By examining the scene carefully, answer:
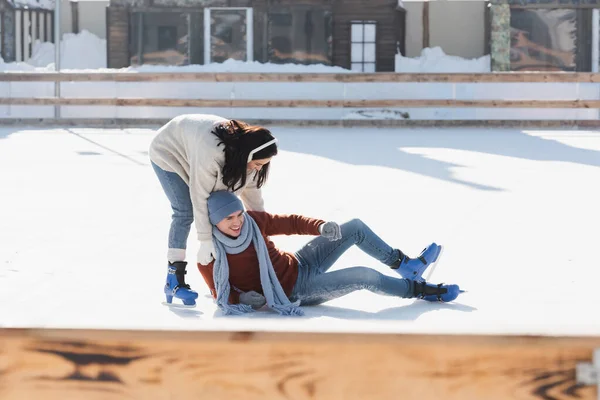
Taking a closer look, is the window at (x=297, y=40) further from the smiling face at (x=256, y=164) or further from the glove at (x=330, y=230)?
the glove at (x=330, y=230)

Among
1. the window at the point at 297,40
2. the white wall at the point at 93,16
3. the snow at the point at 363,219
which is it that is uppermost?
the white wall at the point at 93,16

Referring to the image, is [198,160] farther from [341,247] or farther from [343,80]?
[343,80]

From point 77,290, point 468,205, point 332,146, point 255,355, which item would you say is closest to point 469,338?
point 255,355

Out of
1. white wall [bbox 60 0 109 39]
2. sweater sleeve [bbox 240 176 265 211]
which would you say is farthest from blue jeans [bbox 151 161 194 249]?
white wall [bbox 60 0 109 39]

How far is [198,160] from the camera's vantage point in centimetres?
490

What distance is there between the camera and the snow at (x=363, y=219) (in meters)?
4.91

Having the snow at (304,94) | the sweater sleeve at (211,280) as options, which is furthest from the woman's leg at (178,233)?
the snow at (304,94)

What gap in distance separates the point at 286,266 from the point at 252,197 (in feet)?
1.27

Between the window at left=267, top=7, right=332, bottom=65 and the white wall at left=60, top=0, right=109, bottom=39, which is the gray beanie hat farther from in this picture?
the white wall at left=60, top=0, right=109, bottom=39

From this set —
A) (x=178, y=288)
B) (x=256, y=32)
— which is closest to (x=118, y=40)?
(x=256, y=32)

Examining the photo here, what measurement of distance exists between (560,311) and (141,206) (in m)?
4.63

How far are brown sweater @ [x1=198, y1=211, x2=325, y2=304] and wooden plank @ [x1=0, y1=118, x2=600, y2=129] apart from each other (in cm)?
1410

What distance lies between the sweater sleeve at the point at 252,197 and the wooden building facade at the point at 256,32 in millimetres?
21995

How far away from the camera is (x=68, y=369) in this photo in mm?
2584
